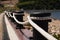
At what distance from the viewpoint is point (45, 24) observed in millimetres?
3881

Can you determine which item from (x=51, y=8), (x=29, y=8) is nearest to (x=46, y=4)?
(x=51, y=8)

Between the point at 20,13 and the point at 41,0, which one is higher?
the point at 20,13

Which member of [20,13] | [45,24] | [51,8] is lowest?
[51,8]

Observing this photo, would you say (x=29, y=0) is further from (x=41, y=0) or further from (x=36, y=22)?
(x=36, y=22)

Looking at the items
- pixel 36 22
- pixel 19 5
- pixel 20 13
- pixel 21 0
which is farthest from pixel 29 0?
pixel 36 22

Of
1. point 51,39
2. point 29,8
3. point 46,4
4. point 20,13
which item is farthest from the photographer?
point 46,4

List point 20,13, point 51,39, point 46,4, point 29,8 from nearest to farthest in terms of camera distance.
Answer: point 51,39 < point 20,13 < point 29,8 < point 46,4

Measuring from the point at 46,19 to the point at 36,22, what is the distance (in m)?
0.18

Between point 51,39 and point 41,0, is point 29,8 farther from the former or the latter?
point 51,39

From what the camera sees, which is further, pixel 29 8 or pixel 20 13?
pixel 29 8

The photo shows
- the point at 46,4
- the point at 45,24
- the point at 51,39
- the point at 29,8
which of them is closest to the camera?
the point at 51,39

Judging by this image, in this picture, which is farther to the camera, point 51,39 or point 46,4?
point 46,4

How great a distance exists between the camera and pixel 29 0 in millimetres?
54219

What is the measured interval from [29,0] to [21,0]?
1.75m
